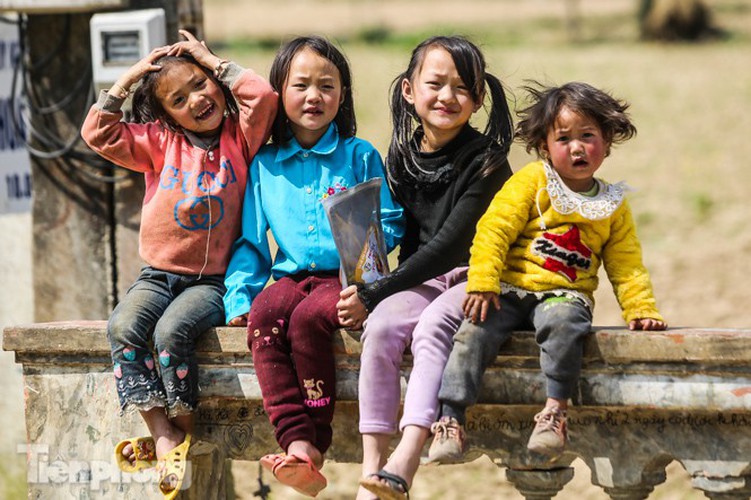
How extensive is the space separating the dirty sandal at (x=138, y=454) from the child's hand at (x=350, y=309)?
28.2 inches

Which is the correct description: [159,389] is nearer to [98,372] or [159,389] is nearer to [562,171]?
[98,372]

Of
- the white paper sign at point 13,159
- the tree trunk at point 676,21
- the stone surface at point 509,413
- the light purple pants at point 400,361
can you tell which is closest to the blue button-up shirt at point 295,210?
the stone surface at point 509,413

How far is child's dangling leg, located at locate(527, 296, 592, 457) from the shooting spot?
346 cm

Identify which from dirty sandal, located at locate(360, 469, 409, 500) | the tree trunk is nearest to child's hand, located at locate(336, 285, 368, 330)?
dirty sandal, located at locate(360, 469, 409, 500)

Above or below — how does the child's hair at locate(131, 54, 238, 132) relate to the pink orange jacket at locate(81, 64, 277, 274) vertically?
above

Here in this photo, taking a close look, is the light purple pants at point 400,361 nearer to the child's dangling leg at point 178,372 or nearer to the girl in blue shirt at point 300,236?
the girl in blue shirt at point 300,236

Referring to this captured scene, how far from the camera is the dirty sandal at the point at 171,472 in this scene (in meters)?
3.74

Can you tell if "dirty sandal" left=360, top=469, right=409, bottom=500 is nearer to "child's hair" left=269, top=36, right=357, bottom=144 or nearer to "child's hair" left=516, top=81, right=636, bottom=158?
"child's hair" left=516, top=81, right=636, bottom=158

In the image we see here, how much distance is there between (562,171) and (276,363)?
974mm

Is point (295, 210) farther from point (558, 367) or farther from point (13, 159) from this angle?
point (13, 159)

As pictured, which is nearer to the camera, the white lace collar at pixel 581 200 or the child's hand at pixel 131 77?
the white lace collar at pixel 581 200

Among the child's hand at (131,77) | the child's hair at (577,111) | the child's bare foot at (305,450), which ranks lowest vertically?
the child's bare foot at (305,450)

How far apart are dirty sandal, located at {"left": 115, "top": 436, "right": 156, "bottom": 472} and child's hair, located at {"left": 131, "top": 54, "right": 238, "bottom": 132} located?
3.15 feet

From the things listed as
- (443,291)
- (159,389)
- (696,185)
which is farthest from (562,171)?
(696,185)
